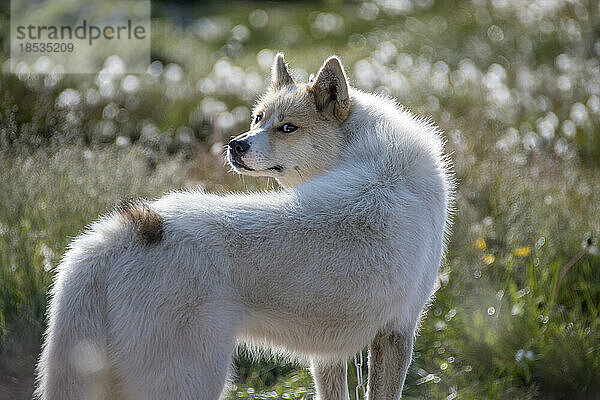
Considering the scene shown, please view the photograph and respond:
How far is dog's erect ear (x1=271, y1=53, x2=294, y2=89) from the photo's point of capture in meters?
3.87

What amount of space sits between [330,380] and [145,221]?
1.43 meters

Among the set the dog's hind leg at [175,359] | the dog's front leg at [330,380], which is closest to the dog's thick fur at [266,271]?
the dog's hind leg at [175,359]

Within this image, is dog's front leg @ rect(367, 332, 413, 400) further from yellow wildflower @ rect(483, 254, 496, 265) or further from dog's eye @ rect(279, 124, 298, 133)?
yellow wildflower @ rect(483, 254, 496, 265)

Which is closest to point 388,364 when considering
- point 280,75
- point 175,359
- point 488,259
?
point 175,359

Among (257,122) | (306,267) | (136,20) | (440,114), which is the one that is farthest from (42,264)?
(136,20)

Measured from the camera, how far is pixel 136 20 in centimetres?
1444

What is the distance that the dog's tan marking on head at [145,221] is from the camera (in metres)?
2.54

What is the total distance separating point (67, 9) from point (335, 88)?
40.4 ft

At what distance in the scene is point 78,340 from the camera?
2.45 m

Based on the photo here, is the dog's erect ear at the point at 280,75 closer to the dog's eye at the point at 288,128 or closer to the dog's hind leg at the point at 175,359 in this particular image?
the dog's eye at the point at 288,128

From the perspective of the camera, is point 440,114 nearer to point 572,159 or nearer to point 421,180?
point 572,159

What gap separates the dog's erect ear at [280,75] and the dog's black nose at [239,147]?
0.62 metres

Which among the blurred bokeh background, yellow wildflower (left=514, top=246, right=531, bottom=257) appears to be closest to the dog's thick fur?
the blurred bokeh background

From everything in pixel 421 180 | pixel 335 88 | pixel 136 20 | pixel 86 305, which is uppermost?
pixel 335 88
